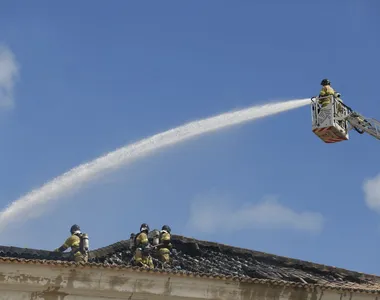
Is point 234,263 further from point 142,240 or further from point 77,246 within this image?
point 77,246

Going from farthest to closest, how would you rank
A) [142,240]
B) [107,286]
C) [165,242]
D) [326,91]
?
[326,91], [165,242], [142,240], [107,286]

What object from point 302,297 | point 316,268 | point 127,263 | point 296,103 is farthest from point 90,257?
point 296,103

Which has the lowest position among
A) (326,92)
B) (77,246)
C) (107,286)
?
(107,286)

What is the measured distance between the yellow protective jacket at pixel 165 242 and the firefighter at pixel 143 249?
0.45m

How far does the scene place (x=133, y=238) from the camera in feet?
50.3

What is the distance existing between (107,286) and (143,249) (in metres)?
2.56

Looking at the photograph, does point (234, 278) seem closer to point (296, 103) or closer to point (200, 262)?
point (200, 262)

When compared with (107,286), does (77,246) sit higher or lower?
higher

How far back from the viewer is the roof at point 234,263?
14.7 m

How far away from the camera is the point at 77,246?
1435cm

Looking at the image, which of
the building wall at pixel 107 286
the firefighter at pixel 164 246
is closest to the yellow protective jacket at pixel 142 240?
the firefighter at pixel 164 246

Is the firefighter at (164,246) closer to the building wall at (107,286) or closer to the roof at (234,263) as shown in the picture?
the roof at (234,263)

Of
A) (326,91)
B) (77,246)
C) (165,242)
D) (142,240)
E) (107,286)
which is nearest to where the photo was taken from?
(107,286)

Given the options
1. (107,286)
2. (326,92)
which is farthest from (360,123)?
(107,286)
